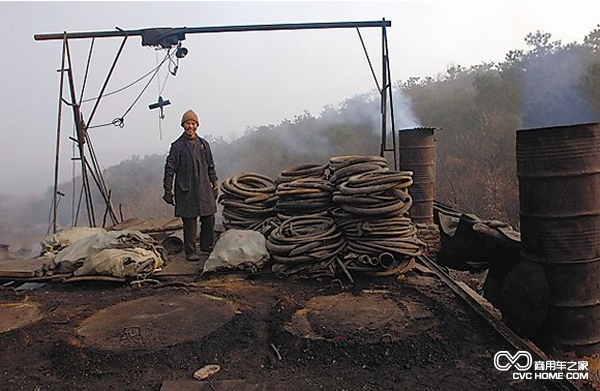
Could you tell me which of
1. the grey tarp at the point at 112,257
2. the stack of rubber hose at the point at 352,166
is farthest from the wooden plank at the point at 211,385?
the stack of rubber hose at the point at 352,166

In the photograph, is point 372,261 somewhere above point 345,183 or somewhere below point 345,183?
below

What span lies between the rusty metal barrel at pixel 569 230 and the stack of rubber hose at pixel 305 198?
8.06 feet

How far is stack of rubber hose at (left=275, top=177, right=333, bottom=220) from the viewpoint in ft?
18.8

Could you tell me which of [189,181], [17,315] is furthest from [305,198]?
[17,315]

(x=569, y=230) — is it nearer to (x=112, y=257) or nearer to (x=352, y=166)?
(x=352, y=166)

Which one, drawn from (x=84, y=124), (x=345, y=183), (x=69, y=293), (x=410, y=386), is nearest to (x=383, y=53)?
(x=345, y=183)

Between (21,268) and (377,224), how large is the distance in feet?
13.6

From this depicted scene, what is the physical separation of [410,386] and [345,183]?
2884mm

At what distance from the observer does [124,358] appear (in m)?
3.29

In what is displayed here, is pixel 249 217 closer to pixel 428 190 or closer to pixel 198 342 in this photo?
pixel 198 342

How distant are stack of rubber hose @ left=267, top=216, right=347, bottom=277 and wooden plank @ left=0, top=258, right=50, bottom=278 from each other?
2.73 m

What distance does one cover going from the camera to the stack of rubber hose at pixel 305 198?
18.8 feet

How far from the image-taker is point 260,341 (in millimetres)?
3576

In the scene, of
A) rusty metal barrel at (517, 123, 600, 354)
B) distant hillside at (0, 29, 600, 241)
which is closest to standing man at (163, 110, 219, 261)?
rusty metal barrel at (517, 123, 600, 354)
